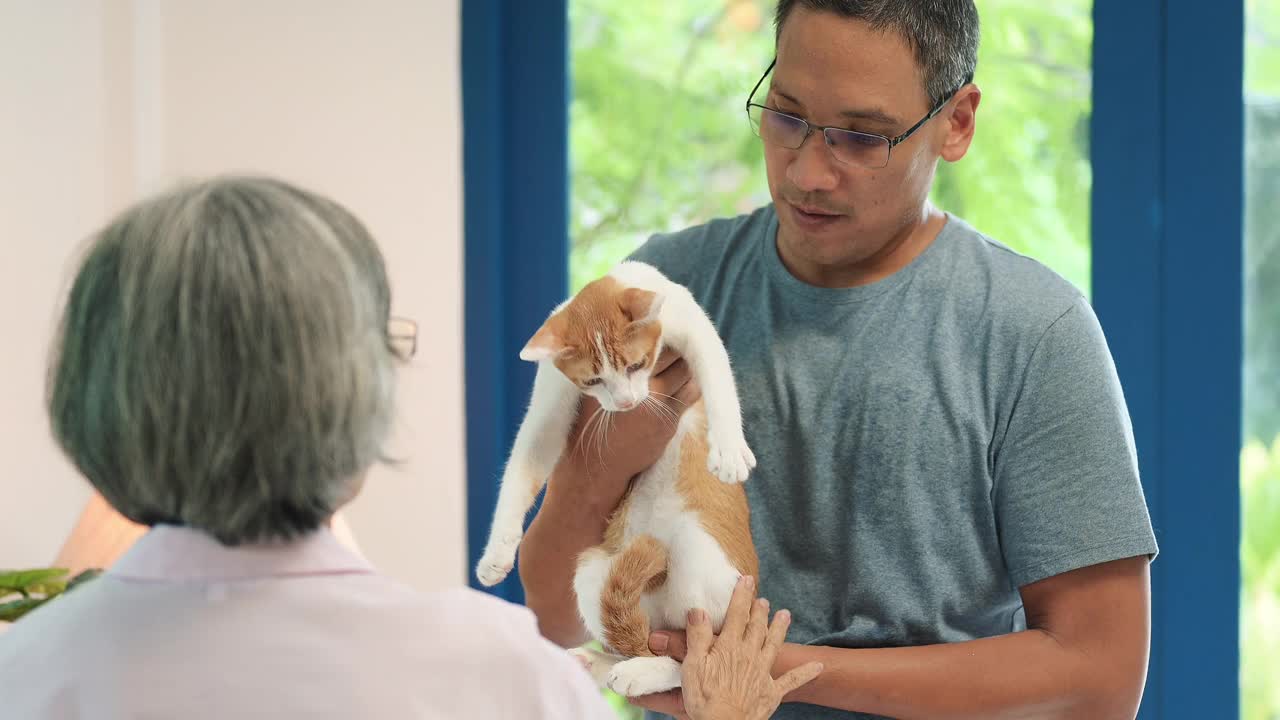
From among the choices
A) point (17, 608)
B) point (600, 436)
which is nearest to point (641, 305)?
point (600, 436)

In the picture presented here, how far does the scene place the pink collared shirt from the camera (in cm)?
71

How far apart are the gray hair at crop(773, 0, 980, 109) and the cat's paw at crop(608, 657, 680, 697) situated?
0.70m

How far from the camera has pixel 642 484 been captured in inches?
52.5

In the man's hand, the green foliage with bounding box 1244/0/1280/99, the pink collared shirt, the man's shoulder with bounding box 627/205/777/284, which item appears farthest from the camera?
the green foliage with bounding box 1244/0/1280/99

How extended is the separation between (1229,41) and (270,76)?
6.09ft

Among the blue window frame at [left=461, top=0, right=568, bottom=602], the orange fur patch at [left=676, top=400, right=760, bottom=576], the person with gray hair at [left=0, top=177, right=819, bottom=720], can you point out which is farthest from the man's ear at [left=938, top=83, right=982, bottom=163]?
the blue window frame at [left=461, top=0, right=568, bottom=602]

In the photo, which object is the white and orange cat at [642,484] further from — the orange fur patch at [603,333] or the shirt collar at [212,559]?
the shirt collar at [212,559]

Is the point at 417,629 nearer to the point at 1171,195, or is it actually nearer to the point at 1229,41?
the point at 1171,195

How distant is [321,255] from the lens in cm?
74

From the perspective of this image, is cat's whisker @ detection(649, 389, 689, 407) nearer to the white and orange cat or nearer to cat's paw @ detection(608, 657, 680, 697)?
the white and orange cat

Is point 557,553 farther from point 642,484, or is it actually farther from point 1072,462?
point 1072,462

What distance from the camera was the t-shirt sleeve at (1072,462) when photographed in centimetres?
116

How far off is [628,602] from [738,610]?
13cm

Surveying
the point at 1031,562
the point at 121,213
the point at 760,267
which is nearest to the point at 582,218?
the point at 760,267
